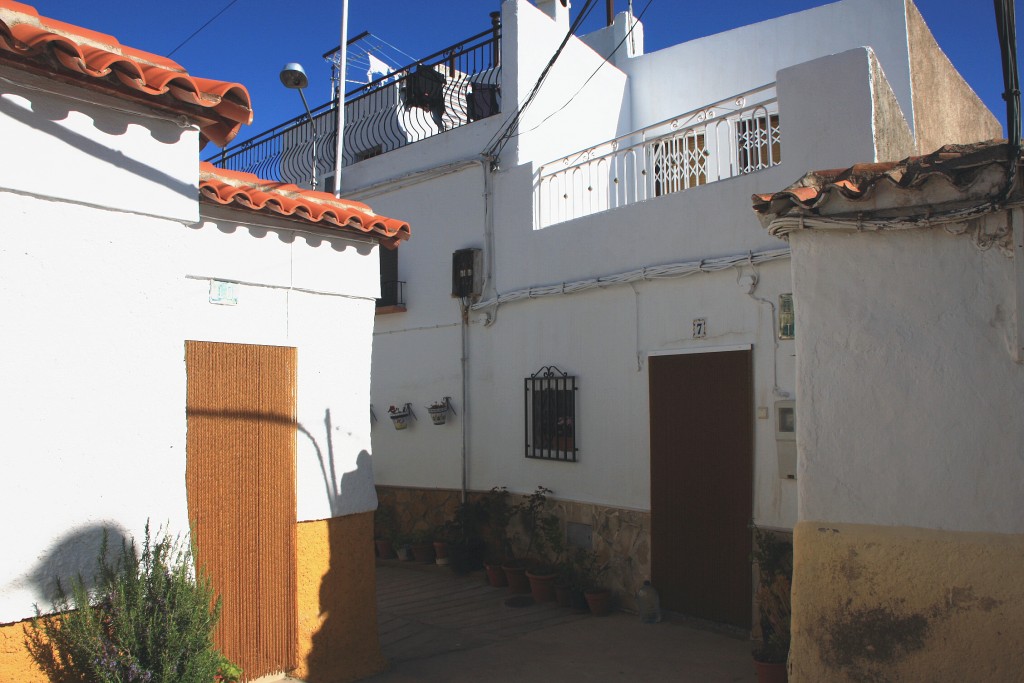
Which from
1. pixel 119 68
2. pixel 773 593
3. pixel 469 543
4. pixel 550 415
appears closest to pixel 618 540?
pixel 550 415

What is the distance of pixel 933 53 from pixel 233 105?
8798 millimetres

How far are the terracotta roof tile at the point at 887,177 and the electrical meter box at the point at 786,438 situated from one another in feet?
8.58

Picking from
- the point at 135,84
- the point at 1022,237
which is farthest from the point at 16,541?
the point at 1022,237

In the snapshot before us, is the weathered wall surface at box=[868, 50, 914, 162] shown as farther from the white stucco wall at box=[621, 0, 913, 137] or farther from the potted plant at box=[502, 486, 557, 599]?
the potted plant at box=[502, 486, 557, 599]

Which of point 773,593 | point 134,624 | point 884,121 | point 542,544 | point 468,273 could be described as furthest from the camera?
point 468,273

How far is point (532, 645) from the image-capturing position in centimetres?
710

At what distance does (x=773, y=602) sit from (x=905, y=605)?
5.99 ft

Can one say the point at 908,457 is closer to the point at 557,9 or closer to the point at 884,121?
the point at 884,121

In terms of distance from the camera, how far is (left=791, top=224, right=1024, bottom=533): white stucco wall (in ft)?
13.4

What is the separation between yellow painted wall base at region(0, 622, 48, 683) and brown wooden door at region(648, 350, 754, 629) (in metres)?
5.41

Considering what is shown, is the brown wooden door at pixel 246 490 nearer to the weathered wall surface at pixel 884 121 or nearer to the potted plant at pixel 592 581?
the potted plant at pixel 592 581

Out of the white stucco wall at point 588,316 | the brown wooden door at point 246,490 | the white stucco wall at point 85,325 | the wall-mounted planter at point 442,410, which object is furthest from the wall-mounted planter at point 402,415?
the white stucco wall at point 85,325

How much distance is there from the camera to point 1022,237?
4.06 metres

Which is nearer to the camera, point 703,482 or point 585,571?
point 703,482
